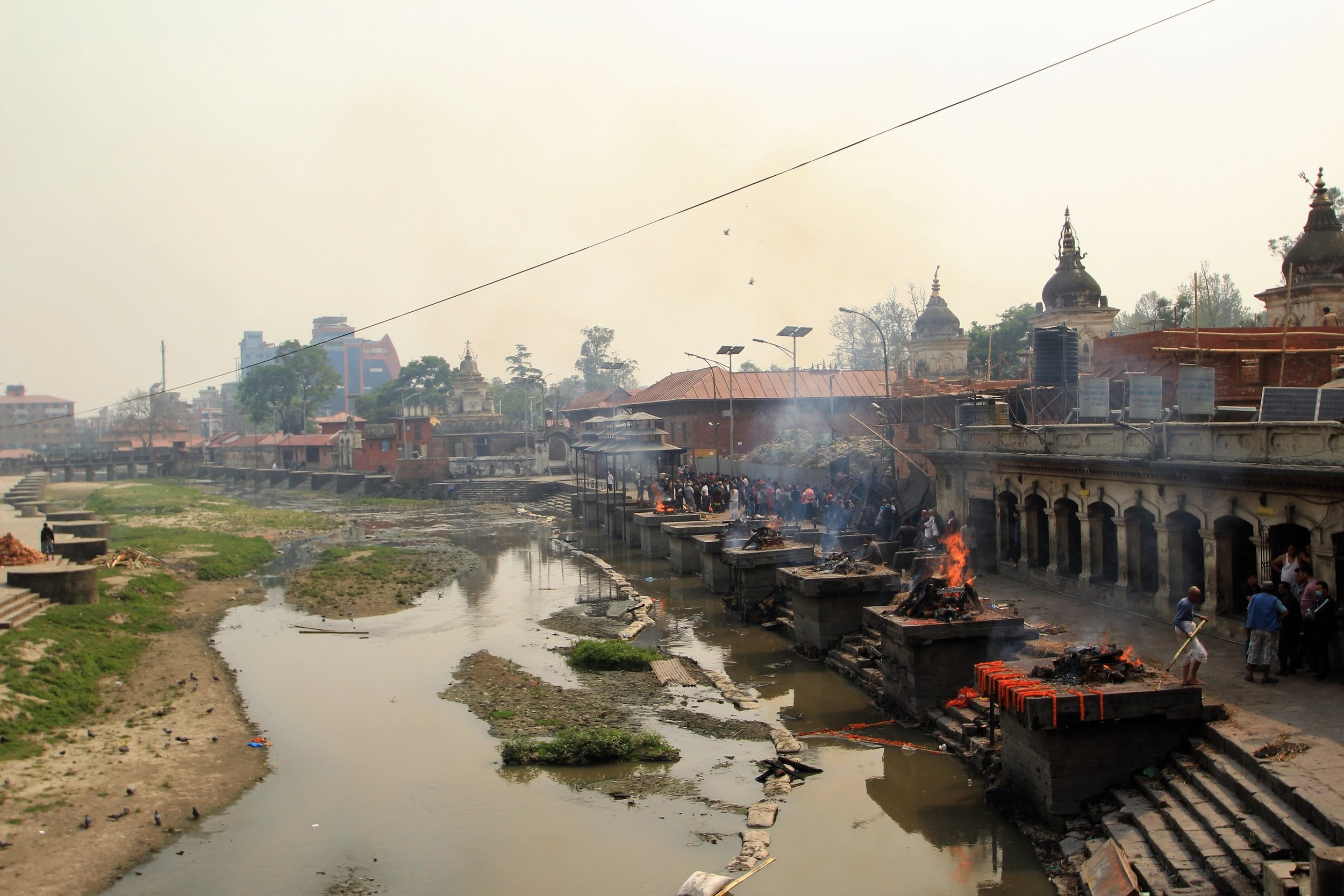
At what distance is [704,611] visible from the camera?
2475 centimetres

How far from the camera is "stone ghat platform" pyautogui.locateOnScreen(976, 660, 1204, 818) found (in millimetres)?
10375

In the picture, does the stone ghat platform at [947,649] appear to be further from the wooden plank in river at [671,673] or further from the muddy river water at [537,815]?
the wooden plank in river at [671,673]

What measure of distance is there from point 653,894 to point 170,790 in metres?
7.01

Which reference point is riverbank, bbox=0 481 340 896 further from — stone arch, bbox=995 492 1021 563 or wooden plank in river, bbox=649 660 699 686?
stone arch, bbox=995 492 1021 563

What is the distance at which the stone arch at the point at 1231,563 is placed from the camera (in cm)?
1468

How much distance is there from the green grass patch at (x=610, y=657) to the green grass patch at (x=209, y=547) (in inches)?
720

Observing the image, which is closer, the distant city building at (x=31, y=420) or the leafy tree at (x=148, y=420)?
the leafy tree at (x=148, y=420)

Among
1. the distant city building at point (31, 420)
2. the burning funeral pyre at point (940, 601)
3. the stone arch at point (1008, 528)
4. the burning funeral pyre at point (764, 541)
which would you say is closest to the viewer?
the burning funeral pyre at point (940, 601)

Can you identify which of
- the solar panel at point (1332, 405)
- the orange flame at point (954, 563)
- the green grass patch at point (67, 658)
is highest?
the solar panel at point (1332, 405)

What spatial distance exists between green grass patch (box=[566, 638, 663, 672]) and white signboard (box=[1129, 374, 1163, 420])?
34.0 ft

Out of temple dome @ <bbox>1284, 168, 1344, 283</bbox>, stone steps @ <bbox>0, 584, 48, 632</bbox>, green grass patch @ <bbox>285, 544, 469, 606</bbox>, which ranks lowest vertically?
green grass patch @ <bbox>285, 544, 469, 606</bbox>

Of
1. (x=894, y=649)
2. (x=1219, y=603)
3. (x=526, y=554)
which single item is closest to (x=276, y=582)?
(x=526, y=554)

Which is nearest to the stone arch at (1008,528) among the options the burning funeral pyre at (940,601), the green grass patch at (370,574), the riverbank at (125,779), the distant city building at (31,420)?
the burning funeral pyre at (940,601)

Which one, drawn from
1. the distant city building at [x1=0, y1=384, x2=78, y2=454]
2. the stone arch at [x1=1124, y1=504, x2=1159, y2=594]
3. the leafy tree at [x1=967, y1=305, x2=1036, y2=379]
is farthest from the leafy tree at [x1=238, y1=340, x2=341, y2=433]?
the stone arch at [x1=1124, y1=504, x2=1159, y2=594]
